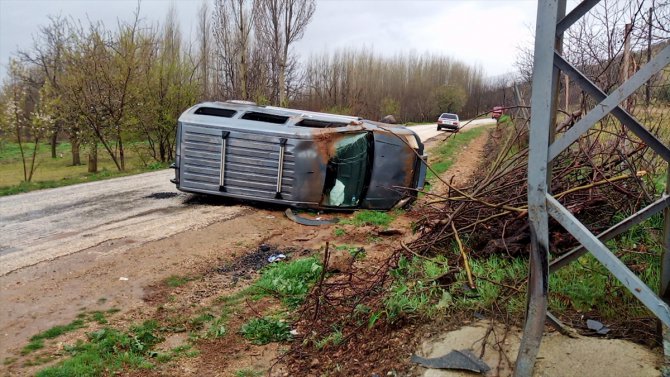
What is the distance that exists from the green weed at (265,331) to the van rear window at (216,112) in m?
6.19

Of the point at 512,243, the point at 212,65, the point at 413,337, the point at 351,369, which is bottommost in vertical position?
the point at 351,369

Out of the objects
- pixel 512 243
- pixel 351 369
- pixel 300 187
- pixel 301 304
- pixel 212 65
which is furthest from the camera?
pixel 212 65

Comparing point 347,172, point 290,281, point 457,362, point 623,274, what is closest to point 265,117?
point 347,172

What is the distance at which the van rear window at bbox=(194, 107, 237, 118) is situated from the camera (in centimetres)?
1016

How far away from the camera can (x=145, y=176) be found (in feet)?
51.3

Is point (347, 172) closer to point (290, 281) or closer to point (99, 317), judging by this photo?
point (290, 281)

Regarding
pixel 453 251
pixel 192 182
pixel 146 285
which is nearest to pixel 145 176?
pixel 192 182

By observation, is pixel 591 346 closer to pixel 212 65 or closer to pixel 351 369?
pixel 351 369

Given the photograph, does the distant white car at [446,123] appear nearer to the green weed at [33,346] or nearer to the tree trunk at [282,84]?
the tree trunk at [282,84]

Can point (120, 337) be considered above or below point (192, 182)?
below

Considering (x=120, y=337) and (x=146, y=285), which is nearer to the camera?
(x=120, y=337)

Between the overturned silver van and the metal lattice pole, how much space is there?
21.3 feet

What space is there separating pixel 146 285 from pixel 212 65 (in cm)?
2534

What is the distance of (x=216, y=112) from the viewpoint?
10.3 m
